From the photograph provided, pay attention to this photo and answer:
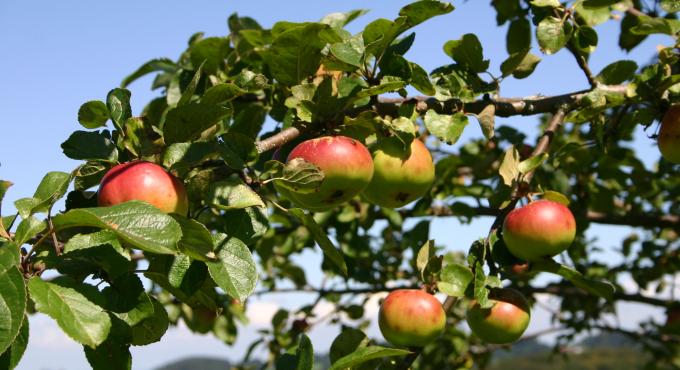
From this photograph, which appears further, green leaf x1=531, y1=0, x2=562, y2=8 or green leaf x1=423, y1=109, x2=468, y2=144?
green leaf x1=531, y1=0, x2=562, y2=8

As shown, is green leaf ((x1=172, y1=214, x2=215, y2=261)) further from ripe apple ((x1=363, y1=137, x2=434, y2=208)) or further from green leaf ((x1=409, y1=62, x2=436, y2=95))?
green leaf ((x1=409, y1=62, x2=436, y2=95))

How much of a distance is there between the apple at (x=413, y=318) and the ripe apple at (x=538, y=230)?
24 centimetres

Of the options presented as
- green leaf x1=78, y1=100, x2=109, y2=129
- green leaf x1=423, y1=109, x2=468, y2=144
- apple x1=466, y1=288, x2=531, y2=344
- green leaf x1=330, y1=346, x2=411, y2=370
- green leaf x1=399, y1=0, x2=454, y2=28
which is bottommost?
apple x1=466, y1=288, x2=531, y2=344

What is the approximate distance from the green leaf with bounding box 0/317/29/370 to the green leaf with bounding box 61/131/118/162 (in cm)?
37

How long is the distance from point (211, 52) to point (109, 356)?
A: 105cm

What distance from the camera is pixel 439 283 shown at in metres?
1.56

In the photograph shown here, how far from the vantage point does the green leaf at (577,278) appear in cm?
152

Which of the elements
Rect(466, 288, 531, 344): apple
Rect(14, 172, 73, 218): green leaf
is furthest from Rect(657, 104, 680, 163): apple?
Rect(14, 172, 73, 218): green leaf

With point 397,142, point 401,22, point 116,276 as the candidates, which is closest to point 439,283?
point 397,142

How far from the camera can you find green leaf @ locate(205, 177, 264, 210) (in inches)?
49.1

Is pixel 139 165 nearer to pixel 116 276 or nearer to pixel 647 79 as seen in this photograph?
pixel 116 276

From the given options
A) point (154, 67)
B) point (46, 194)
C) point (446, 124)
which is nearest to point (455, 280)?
point (446, 124)

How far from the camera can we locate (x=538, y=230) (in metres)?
1.52

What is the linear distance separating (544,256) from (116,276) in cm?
98
